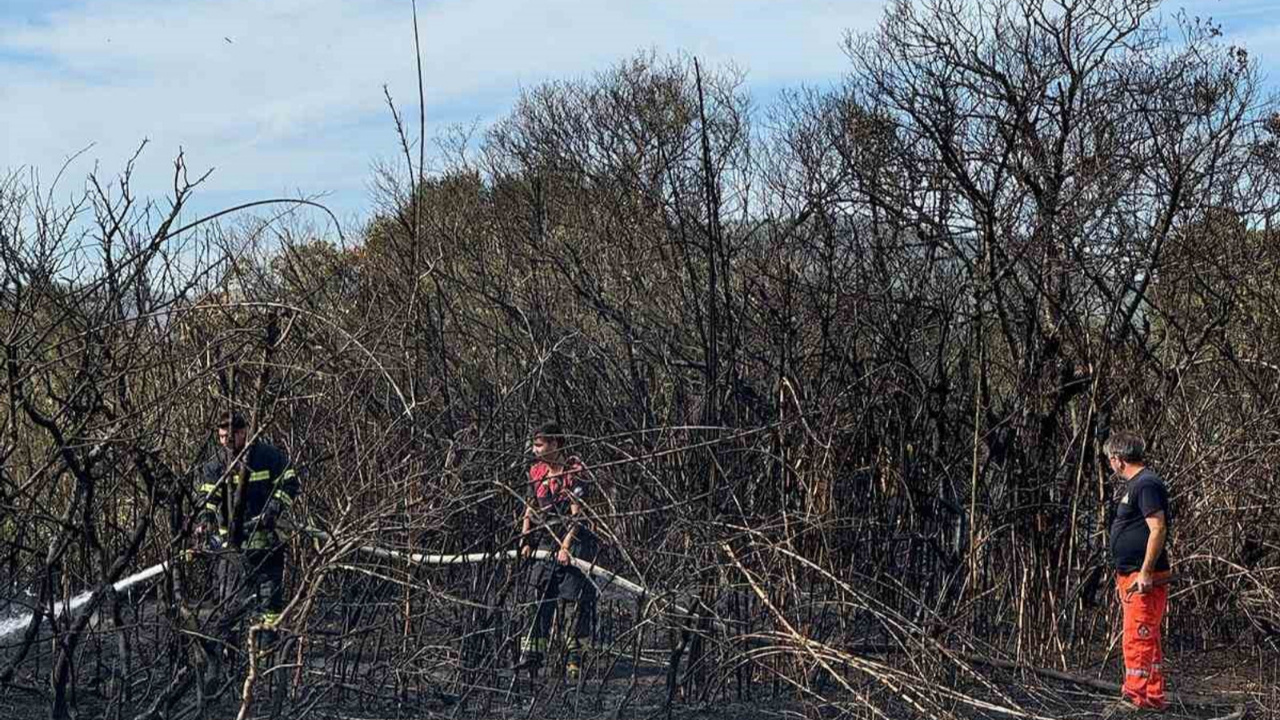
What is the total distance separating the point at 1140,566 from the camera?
26.5 ft

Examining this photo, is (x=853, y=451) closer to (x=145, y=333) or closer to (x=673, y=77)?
(x=145, y=333)

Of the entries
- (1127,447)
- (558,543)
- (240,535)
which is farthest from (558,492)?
(1127,447)

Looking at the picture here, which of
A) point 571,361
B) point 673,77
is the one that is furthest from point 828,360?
→ point 673,77

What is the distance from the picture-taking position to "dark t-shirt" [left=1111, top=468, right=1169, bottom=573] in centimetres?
792

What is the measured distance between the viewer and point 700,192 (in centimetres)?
1438

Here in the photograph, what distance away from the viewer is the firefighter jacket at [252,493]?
657 cm

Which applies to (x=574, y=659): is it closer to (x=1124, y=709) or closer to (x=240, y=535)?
(x=240, y=535)

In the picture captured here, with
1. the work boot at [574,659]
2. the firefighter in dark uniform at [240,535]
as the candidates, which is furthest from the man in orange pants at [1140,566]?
the firefighter in dark uniform at [240,535]

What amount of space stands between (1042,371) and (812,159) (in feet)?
17.0

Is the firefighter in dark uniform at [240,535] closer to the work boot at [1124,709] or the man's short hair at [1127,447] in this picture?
the work boot at [1124,709]

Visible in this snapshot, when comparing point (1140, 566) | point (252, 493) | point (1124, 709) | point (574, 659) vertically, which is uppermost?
point (252, 493)

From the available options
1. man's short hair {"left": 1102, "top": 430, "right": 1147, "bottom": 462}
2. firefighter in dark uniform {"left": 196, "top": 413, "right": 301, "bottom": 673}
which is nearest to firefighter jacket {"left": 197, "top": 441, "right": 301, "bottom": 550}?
firefighter in dark uniform {"left": 196, "top": 413, "right": 301, "bottom": 673}

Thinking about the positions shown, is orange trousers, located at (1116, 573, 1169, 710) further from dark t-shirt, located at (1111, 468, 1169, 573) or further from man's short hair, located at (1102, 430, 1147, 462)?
man's short hair, located at (1102, 430, 1147, 462)

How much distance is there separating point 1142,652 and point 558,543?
3063mm
